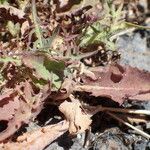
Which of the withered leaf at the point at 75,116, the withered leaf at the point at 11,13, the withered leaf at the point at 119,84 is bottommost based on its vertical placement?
the withered leaf at the point at 75,116

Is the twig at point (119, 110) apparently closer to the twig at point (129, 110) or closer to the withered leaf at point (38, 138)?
the twig at point (129, 110)

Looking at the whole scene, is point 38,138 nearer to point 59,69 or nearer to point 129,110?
point 59,69

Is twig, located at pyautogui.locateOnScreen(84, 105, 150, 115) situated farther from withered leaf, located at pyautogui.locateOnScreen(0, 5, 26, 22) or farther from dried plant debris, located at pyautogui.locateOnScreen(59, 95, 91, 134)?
withered leaf, located at pyautogui.locateOnScreen(0, 5, 26, 22)

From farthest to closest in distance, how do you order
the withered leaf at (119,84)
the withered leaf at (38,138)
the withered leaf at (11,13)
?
the withered leaf at (11,13) → the withered leaf at (119,84) → the withered leaf at (38,138)

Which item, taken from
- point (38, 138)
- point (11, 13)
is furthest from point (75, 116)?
point (11, 13)

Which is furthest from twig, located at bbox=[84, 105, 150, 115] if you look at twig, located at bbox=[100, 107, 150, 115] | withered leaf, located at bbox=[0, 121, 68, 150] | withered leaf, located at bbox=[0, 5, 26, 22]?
withered leaf, located at bbox=[0, 5, 26, 22]

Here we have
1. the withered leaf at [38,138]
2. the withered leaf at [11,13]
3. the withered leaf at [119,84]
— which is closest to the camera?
the withered leaf at [38,138]

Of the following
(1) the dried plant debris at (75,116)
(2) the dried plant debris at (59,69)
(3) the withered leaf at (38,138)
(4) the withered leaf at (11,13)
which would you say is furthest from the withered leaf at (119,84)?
(4) the withered leaf at (11,13)
